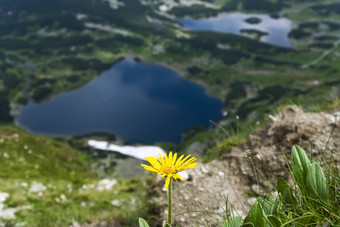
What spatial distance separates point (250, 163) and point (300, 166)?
13.6 feet

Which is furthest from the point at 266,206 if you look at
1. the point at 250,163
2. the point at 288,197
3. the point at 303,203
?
the point at 250,163

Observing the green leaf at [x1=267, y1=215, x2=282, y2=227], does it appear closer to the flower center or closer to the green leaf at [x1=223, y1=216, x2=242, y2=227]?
the green leaf at [x1=223, y1=216, x2=242, y2=227]

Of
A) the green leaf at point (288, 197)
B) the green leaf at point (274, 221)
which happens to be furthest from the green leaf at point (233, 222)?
the green leaf at point (288, 197)

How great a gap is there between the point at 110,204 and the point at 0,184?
24.5 ft

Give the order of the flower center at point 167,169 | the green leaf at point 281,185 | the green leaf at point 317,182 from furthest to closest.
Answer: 1. the green leaf at point 281,185
2. the green leaf at point 317,182
3. the flower center at point 167,169

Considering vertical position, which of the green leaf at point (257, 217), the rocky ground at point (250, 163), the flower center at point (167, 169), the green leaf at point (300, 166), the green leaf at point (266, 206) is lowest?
the rocky ground at point (250, 163)

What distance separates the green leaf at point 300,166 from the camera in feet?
10.7

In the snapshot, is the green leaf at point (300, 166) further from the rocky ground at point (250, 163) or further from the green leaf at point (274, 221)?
the rocky ground at point (250, 163)

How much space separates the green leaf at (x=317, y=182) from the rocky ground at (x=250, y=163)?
2857mm

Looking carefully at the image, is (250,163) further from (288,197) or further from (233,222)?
(233,222)

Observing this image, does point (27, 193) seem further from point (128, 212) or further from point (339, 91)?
point (339, 91)

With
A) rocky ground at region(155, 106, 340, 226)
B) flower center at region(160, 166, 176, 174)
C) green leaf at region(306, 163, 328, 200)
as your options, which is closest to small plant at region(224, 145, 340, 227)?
green leaf at region(306, 163, 328, 200)

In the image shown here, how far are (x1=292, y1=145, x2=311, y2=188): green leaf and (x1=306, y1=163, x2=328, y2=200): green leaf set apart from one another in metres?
0.15

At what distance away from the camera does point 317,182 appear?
10.0 feet
